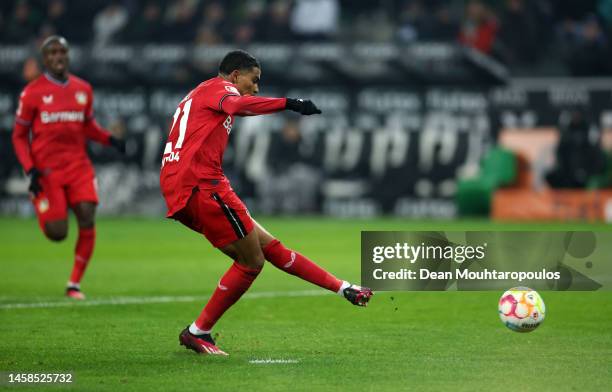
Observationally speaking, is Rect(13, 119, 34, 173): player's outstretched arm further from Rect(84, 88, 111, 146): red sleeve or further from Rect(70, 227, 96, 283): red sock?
Rect(70, 227, 96, 283): red sock

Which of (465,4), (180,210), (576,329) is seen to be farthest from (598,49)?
(180,210)

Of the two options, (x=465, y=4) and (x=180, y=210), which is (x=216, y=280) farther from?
(x=465, y=4)

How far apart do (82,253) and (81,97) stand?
151 cm

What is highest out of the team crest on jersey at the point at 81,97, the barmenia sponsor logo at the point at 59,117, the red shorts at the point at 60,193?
the team crest on jersey at the point at 81,97

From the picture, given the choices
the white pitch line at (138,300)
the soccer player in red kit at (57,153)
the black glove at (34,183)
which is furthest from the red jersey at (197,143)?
the soccer player in red kit at (57,153)

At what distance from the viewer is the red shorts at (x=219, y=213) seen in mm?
7945

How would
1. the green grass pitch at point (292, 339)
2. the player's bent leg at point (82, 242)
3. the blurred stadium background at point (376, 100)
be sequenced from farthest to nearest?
1. the blurred stadium background at point (376, 100)
2. the player's bent leg at point (82, 242)
3. the green grass pitch at point (292, 339)

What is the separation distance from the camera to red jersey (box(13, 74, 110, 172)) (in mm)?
11875

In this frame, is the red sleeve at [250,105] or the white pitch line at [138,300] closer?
the red sleeve at [250,105]

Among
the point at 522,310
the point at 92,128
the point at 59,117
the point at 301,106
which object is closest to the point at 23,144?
the point at 59,117

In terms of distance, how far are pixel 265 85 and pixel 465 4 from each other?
15.6ft

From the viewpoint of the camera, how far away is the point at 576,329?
927 cm

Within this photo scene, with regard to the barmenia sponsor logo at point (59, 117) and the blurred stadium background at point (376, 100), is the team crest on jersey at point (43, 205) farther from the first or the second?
the blurred stadium background at point (376, 100)
